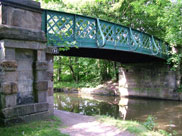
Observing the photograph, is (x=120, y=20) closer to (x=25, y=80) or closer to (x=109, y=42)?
(x=109, y=42)

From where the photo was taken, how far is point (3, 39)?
17.3 feet

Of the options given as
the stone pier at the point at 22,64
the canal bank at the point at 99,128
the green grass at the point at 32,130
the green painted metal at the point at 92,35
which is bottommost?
the canal bank at the point at 99,128

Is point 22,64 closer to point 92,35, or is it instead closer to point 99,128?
point 99,128

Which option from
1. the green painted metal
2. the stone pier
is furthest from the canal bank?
the green painted metal

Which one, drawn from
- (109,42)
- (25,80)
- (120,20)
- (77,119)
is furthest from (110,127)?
(120,20)

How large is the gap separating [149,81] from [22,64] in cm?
1535

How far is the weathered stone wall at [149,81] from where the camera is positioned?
57.6ft

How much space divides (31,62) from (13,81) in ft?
A: 3.04

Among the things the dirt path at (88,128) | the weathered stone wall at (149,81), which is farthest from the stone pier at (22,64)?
the weathered stone wall at (149,81)

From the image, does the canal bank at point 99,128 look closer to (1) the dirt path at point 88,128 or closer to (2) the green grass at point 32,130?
(1) the dirt path at point 88,128

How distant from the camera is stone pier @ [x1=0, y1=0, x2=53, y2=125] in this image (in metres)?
5.21

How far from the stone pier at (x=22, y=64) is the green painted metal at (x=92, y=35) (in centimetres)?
97

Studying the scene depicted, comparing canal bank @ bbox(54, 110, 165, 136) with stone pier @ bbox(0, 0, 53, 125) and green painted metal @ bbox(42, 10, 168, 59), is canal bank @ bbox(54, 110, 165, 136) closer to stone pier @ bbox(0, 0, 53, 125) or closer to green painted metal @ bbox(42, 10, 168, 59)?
stone pier @ bbox(0, 0, 53, 125)

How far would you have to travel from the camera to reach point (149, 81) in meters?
18.9
